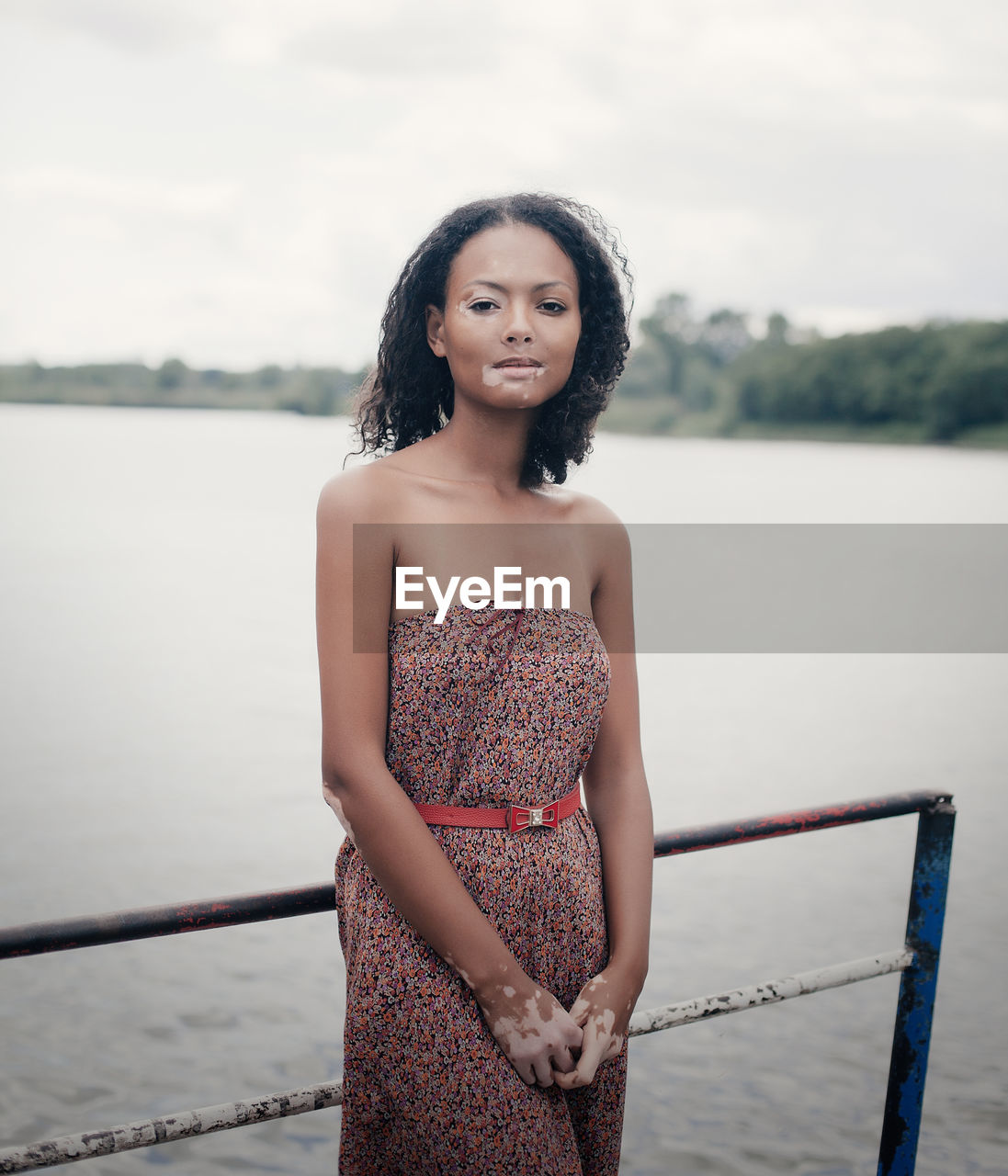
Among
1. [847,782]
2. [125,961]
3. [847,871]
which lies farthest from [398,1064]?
[847,782]

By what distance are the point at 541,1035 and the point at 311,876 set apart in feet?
40.2

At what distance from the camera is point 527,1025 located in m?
1.40

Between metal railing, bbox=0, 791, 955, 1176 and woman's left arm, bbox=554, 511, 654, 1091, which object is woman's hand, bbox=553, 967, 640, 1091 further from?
metal railing, bbox=0, 791, 955, 1176

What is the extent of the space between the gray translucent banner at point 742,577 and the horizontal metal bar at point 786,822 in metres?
0.31

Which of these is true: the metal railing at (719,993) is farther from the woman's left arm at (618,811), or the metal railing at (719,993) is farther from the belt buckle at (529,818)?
the belt buckle at (529,818)

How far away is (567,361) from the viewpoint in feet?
5.23

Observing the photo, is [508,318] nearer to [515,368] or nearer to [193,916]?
[515,368]

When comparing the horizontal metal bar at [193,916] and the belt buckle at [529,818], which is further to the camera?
the belt buckle at [529,818]

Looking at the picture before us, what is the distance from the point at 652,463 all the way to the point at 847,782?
8787 centimetres

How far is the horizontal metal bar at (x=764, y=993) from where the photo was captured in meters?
1.79

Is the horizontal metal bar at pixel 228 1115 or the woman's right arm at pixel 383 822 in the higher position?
the woman's right arm at pixel 383 822

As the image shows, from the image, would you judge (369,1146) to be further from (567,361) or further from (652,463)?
(652,463)

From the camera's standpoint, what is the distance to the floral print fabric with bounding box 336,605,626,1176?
1.42m

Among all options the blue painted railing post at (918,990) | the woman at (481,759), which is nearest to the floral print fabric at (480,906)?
the woman at (481,759)
